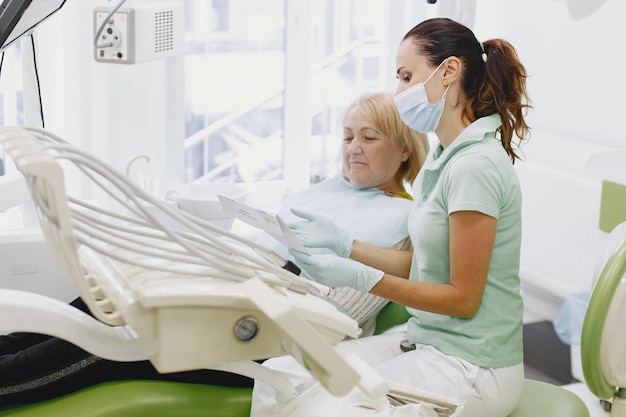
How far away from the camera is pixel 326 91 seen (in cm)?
408

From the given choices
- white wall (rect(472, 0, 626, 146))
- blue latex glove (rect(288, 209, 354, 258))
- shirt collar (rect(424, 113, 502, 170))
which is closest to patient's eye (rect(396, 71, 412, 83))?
shirt collar (rect(424, 113, 502, 170))

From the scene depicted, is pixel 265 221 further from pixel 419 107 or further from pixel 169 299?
pixel 419 107

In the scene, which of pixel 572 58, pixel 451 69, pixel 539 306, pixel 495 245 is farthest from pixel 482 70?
pixel 539 306

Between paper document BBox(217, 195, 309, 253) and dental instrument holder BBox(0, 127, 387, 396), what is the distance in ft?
0.40

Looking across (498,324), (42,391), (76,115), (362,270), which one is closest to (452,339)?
(498,324)

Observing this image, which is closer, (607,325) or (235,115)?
(607,325)

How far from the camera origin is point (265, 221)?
1.43 metres

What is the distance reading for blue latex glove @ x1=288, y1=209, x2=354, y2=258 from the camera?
1915mm

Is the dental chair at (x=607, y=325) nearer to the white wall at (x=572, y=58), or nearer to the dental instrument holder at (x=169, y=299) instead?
the dental instrument holder at (x=169, y=299)

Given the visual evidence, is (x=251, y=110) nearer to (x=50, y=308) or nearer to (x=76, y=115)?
(x=76, y=115)

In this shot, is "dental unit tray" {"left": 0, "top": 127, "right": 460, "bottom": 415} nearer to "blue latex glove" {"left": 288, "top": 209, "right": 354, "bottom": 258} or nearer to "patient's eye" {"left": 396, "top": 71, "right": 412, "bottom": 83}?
"blue latex glove" {"left": 288, "top": 209, "right": 354, "bottom": 258}

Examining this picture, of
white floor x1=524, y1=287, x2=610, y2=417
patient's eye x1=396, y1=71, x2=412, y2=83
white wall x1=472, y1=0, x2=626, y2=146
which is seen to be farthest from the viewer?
white floor x1=524, y1=287, x2=610, y2=417

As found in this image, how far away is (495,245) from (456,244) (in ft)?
0.34

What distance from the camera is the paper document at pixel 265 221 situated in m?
1.43
